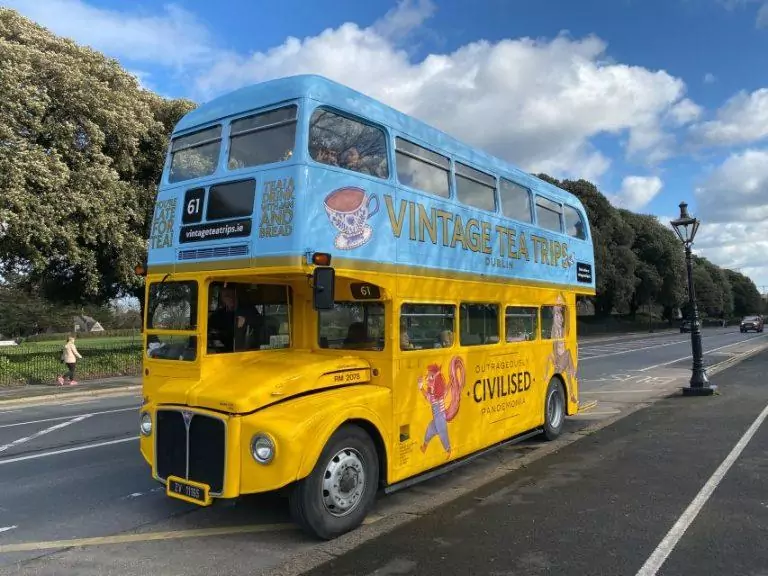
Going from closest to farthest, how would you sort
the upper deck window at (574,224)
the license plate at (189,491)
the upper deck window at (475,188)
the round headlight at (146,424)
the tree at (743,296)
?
the license plate at (189,491)
the round headlight at (146,424)
the upper deck window at (475,188)
the upper deck window at (574,224)
the tree at (743,296)

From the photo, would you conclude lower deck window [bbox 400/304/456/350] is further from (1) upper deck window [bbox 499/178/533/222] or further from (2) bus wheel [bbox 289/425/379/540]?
(1) upper deck window [bbox 499/178/533/222]

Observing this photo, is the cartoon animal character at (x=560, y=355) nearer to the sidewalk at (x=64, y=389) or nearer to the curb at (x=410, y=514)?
the curb at (x=410, y=514)

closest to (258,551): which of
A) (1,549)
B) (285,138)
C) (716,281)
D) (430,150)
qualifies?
(1,549)

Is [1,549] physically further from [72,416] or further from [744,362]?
[744,362]

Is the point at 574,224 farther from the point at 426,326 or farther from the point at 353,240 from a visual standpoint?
the point at 353,240

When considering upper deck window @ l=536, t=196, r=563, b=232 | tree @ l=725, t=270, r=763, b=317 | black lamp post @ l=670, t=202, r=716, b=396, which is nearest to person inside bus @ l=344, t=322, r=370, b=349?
upper deck window @ l=536, t=196, r=563, b=232

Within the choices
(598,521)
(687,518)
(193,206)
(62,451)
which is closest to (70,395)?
(62,451)

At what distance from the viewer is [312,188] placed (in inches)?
198

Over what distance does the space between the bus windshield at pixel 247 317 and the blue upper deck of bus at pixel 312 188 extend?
1.42 ft

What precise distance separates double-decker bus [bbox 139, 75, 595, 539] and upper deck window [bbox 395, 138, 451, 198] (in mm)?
23

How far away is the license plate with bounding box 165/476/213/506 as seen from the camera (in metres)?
4.72

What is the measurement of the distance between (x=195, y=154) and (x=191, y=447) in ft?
9.71

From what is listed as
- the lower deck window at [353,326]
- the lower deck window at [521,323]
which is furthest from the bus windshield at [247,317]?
the lower deck window at [521,323]

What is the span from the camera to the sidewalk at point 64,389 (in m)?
16.0
